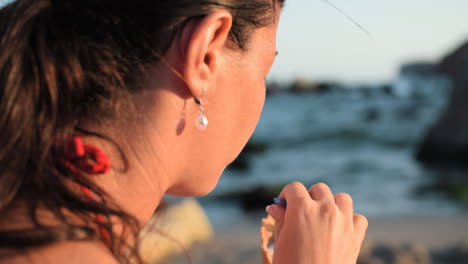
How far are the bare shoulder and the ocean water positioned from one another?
8326 millimetres

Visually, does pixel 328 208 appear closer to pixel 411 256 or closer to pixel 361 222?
pixel 361 222

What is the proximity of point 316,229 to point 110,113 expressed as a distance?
671 mm

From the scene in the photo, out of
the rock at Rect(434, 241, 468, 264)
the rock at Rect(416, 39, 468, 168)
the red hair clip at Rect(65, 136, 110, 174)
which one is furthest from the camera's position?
the rock at Rect(416, 39, 468, 168)

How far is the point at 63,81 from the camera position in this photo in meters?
1.35

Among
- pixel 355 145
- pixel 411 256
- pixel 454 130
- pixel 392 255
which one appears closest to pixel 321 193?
pixel 392 255

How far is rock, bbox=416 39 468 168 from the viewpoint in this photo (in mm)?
11883

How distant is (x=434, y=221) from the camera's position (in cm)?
845

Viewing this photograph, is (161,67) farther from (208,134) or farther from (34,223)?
(34,223)

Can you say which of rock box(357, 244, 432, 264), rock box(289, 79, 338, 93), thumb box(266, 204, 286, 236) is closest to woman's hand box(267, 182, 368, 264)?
thumb box(266, 204, 286, 236)

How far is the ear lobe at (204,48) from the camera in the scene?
1419mm

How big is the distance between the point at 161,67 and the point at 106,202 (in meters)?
0.38

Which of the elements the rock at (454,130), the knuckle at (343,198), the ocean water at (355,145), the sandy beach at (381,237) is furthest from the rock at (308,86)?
the knuckle at (343,198)

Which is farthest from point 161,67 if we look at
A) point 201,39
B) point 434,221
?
point 434,221

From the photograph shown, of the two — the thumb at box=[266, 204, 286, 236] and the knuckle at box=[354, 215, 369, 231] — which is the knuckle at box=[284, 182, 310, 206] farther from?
the knuckle at box=[354, 215, 369, 231]
